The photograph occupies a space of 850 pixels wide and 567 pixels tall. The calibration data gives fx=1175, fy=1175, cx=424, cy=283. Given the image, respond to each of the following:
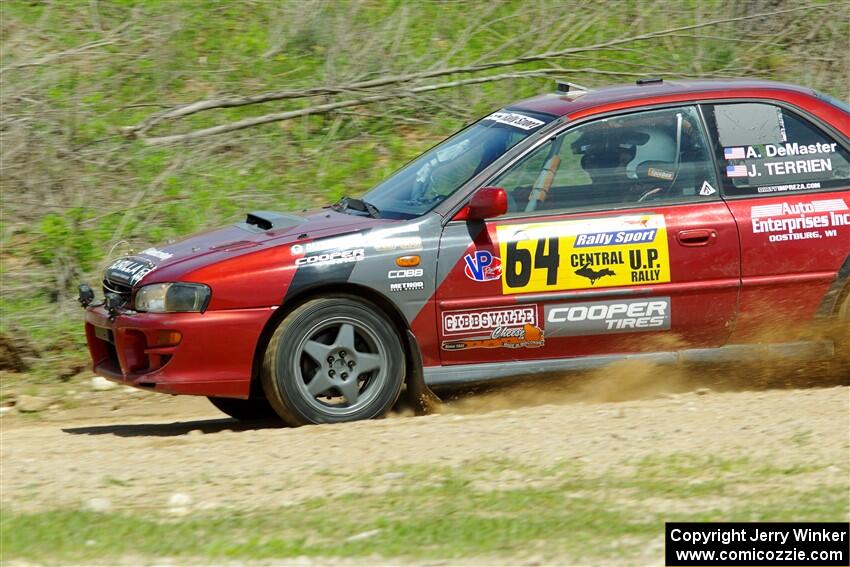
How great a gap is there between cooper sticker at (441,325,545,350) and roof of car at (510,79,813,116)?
1.22 meters

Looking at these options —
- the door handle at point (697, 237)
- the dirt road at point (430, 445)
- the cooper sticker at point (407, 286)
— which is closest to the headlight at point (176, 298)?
the dirt road at point (430, 445)

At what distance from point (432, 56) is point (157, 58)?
2.90m

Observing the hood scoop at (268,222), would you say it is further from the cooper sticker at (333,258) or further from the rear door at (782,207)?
the rear door at (782,207)

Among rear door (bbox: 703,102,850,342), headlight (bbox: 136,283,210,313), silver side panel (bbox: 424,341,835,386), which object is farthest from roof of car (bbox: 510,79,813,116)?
headlight (bbox: 136,283,210,313)

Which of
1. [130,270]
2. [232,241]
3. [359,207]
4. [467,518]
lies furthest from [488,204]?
[467,518]

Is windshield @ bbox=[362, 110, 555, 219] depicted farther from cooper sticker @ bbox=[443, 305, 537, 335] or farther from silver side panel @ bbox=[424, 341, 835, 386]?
silver side panel @ bbox=[424, 341, 835, 386]

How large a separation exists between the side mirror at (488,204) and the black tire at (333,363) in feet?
2.38

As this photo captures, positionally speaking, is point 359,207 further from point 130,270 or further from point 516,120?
point 130,270

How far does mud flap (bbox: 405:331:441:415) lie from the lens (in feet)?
20.3

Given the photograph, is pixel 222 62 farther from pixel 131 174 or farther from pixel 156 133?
pixel 131 174

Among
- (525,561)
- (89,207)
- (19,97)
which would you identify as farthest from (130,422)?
(19,97)

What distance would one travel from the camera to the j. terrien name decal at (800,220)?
20.7ft

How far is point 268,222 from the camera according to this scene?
6.58m

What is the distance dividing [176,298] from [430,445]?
60.3 inches
